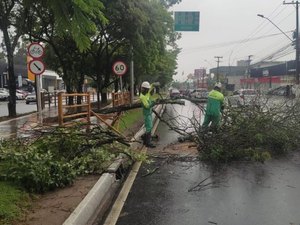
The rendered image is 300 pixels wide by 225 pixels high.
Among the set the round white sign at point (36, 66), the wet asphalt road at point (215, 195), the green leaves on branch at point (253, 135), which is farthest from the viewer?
the round white sign at point (36, 66)

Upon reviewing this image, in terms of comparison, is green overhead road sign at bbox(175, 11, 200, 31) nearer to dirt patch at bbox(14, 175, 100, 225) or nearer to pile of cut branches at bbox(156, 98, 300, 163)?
pile of cut branches at bbox(156, 98, 300, 163)

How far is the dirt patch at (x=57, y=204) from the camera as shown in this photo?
5.53m

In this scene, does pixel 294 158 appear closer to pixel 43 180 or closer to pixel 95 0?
pixel 43 180

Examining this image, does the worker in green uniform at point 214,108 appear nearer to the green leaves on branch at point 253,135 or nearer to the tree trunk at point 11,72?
the green leaves on branch at point 253,135

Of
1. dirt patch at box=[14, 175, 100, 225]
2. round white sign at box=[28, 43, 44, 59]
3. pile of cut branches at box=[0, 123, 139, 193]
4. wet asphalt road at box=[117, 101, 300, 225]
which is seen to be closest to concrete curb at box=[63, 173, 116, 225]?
dirt patch at box=[14, 175, 100, 225]

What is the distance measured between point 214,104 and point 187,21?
51.8 ft

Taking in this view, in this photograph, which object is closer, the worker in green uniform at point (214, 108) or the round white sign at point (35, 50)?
the worker in green uniform at point (214, 108)

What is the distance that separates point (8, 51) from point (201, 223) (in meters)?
17.3

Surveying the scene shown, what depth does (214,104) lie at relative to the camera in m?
12.4

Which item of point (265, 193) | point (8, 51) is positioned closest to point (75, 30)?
point (265, 193)

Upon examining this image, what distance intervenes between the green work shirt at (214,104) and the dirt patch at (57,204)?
5410 mm

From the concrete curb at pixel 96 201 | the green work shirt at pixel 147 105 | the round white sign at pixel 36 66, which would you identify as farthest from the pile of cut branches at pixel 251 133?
the round white sign at pixel 36 66

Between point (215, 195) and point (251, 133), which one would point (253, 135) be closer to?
point (251, 133)

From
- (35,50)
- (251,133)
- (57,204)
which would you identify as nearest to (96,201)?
(57,204)
